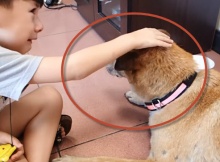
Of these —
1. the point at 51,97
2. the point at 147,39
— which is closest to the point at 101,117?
the point at 51,97

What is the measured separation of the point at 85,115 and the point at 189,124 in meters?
0.56

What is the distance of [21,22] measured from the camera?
875mm

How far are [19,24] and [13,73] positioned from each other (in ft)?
0.54

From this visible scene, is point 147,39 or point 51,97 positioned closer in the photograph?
point 147,39

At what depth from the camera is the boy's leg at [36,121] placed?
104 cm

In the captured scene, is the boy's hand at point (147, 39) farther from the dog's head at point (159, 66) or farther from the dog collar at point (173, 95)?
the dog collar at point (173, 95)

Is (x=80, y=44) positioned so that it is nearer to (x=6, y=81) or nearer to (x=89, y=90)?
(x=89, y=90)

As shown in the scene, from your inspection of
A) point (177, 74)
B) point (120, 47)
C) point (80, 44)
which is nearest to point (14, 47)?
point (120, 47)

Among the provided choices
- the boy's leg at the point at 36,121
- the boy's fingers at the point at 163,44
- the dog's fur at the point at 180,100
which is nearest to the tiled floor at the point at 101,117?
the boy's leg at the point at 36,121

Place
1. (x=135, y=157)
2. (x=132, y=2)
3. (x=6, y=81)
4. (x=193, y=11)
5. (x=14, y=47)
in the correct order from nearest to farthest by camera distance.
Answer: (x=6, y=81), (x=14, y=47), (x=135, y=157), (x=132, y=2), (x=193, y=11)

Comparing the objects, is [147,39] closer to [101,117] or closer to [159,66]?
[159,66]

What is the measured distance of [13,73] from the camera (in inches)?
31.8

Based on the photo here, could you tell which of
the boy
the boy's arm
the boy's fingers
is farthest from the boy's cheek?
the boy's fingers

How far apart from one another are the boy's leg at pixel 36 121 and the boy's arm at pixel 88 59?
0.25 meters
